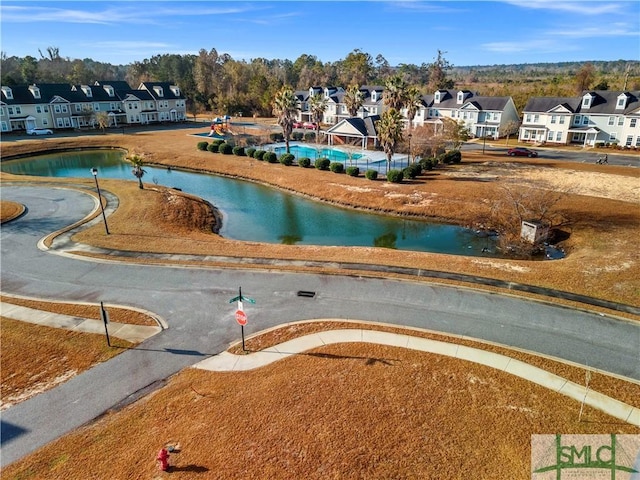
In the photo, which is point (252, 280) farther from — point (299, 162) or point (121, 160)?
point (121, 160)

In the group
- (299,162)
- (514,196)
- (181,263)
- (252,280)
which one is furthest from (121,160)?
(514,196)

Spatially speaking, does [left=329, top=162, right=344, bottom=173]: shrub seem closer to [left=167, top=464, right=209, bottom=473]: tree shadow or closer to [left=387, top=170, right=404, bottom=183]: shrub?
[left=387, top=170, right=404, bottom=183]: shrub

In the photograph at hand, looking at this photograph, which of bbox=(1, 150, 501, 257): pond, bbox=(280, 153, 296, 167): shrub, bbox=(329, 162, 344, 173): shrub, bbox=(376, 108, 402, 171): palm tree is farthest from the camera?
bbox=(280, 153, 296, 167): shrub

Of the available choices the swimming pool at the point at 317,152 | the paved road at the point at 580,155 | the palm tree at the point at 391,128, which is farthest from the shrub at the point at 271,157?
the paved road at the point at 580,155

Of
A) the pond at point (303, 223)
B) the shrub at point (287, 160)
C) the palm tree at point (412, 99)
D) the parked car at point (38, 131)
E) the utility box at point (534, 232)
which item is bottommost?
the pond at point (303, 223)

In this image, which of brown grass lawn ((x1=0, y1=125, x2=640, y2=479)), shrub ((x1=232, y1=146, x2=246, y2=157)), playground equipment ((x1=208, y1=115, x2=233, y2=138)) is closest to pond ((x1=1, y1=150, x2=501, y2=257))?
shrub ((x1=232, y1=146, x2=246, y2=157))

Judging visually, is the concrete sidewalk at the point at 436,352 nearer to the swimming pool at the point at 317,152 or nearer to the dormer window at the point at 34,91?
the swimming pool at the point at 317,152

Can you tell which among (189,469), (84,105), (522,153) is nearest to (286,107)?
(522,153)

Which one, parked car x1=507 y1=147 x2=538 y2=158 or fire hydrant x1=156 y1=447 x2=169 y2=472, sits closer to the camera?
fire hydrant x1=156 y1=447 x2=169 y2=472
